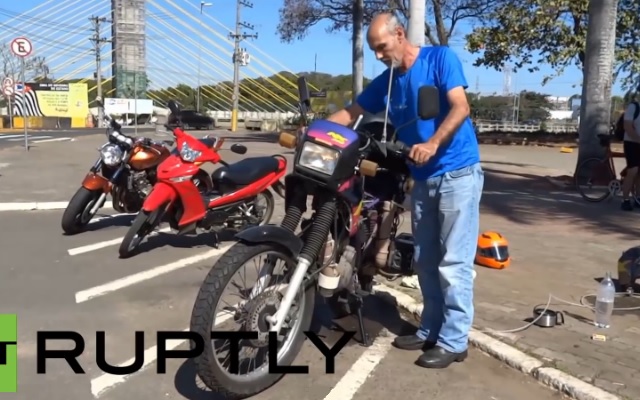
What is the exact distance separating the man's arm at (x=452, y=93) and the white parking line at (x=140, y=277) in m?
3.28

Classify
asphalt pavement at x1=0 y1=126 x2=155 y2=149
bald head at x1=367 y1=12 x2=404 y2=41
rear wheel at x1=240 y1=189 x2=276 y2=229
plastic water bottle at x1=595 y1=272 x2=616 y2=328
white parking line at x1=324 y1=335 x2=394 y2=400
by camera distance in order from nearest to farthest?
white parking line at x1=324 y1=335 x2=394 y2=400
bald head at x1=367 y1=12 x2=404 y2=41
plastic water bottle at x1=595 y1=272 x2=616 y2=328
rear wheel at x1=240 y1=189 x2=276 y2=229
asphalt pavement at x1=0 y1=126 x2=155 y2=149

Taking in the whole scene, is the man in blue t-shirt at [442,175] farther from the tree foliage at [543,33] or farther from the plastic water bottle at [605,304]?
the tree foliage at [543,33]

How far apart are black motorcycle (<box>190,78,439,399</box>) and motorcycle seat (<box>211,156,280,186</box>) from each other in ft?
11.3

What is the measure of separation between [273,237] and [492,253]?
3.51 m

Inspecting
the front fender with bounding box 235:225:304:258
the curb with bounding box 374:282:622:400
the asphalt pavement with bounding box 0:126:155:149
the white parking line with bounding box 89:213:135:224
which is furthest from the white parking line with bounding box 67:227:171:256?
the asphalt pavement with bounding box 0:126:155:149

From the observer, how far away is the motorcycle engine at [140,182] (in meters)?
7.83

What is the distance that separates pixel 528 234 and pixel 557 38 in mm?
24743

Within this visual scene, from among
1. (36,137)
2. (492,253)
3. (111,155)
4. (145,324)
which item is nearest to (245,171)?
(111,155)

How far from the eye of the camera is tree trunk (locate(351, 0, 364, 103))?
27688 millimetres

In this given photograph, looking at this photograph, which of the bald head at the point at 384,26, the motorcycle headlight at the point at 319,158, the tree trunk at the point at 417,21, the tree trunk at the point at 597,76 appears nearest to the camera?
the motorcycle headlight at the point at 319,158

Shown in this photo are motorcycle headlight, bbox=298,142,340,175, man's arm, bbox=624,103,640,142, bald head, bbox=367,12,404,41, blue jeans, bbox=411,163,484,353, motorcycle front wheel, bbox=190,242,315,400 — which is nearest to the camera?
motorcycle front wheel, bbox=190,242,315,400

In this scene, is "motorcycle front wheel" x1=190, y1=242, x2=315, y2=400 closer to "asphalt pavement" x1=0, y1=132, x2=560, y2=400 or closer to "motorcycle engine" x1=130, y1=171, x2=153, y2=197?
"asphalt pavement" x1=0, y1=132, x2=560, y2=400

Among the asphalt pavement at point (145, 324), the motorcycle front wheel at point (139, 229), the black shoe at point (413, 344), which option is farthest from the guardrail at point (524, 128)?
the black shoe at point (413, 344)

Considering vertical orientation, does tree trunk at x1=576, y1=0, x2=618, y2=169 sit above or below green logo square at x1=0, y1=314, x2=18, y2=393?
above
